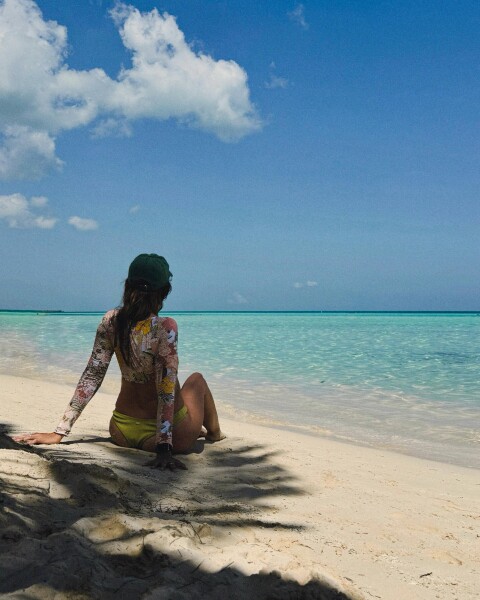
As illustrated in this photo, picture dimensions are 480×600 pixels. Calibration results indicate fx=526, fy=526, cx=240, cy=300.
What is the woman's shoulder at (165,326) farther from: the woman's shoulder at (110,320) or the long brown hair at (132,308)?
the woman's shoulder at (110,320)

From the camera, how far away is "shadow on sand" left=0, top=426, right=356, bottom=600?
1495 millimetres

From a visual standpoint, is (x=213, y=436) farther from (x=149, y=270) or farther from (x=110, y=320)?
(x=149, y=270)

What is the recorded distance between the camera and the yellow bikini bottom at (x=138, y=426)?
3615mm

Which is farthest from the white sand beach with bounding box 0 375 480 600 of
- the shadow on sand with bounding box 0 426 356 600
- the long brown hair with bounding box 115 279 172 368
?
the long brown hair with bounding box 115 279 172 368

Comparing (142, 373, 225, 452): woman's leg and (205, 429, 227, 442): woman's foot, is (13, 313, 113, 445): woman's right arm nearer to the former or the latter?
(142, 373, 225, 452): woman's leg

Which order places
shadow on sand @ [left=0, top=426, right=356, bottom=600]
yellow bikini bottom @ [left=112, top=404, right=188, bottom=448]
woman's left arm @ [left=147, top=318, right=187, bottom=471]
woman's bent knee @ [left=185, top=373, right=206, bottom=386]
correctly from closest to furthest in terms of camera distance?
shadow on sand @ [left=0, top=426, right=356, bottom=600] < woman's left arm @ [left=147, top=318, right=187, bottom=471] < yellow bikini bottom @ [left=112, top=404, right=188, bottom=448] < woman's bent knee @ [left=185, top=373, right=206, bottom=386]

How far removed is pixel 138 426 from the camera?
363 cm

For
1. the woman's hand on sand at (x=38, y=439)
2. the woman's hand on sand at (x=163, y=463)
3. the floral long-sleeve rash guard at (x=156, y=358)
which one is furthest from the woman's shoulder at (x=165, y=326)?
the woman's hand on sand at (x=38, y=439)

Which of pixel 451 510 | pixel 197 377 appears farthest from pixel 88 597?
pixel 197 377

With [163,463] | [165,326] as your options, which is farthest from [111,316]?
[163,463]

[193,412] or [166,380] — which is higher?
[166,380]

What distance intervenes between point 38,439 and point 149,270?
134cm

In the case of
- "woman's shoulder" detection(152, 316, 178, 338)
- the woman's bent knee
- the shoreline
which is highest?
"woman's shoulder" detection(152, 316, 178, 338)

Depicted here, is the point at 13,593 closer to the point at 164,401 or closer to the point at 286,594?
the point at 286,594
